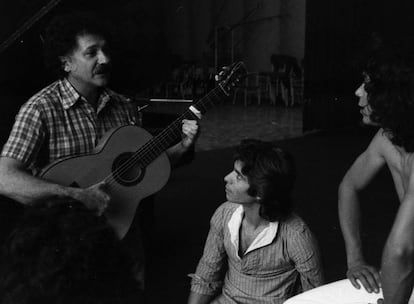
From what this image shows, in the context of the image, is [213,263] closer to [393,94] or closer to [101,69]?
[101,69]

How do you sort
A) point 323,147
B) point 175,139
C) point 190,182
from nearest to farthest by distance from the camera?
point 175,139
point 190,182
point 323,147

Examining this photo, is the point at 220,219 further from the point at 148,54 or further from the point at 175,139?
the point at 148,54

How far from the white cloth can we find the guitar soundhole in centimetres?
111

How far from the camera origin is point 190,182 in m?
6.73

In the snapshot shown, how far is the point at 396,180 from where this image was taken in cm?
204

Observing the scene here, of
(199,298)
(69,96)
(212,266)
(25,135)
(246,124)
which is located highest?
(69,96)

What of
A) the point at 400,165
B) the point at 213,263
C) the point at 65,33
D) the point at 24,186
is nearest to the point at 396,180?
the point at 400,165

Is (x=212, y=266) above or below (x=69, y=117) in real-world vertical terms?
below

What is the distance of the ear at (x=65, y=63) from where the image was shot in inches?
104

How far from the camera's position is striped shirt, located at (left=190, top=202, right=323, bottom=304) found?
91.9 inches

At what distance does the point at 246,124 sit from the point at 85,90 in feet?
27.9

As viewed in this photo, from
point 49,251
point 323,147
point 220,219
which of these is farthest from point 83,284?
point 323,147

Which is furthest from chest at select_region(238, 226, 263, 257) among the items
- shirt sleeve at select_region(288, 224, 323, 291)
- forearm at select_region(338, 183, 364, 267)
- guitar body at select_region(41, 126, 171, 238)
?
guitar body at select_region(41, 126, 171, 238)

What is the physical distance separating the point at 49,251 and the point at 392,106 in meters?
1.12
